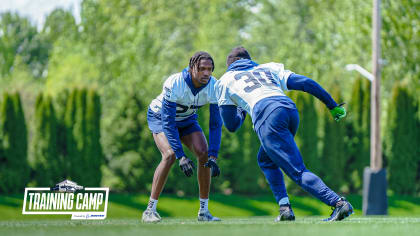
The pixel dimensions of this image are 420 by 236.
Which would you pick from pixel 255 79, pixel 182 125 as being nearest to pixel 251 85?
pixel 255 79

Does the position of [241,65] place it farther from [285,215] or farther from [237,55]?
[285,215]

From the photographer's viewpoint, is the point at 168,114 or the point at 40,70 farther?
the point at 40,70

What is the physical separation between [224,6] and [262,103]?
33.5m

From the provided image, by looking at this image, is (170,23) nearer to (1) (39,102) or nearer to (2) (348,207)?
(1) (39,102)

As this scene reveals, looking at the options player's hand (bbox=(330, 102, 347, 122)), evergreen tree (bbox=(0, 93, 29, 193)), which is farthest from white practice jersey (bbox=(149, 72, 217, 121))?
evergreen tree (bbox=(0, 93, 29, 193))

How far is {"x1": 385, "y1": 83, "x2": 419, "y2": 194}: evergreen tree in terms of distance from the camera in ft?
59.9

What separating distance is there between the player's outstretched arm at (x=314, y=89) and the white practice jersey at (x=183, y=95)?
1046 mm

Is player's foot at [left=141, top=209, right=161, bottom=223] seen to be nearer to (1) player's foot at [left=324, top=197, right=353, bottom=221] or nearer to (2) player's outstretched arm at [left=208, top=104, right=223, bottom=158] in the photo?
(2) player's outstretched arm at [left=208, top=104, right=223, bottom=158]

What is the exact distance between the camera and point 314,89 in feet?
21.9

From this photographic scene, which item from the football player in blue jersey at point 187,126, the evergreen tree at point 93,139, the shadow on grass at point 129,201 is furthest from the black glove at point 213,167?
the evergreen tree at point 93,139

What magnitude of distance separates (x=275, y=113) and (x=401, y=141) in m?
12.8

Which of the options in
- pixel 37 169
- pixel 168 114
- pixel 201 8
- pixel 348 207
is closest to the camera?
pixel 348 207

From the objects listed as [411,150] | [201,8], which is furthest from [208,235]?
[201,8]

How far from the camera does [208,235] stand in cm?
513
